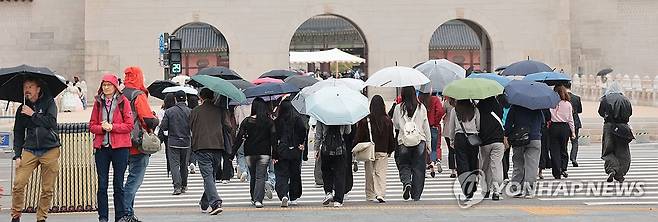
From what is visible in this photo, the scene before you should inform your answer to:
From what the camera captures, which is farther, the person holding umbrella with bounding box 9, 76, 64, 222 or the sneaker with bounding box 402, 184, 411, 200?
the sneaker with bounding box 402, 184, 411, 200

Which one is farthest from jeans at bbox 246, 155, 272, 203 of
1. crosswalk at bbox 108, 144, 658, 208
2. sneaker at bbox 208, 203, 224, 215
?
sneaker at bbox 208, 203, 224, 215

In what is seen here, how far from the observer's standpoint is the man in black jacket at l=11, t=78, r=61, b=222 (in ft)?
39.9

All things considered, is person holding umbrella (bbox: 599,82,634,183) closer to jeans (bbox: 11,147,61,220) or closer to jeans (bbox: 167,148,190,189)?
jeans (bbox: 167,148,190,189)

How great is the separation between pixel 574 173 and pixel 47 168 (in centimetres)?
1045

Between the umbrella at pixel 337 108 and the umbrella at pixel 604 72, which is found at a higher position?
the umbrella at pixel 604 72

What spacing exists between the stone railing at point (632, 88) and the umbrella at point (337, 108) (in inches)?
879

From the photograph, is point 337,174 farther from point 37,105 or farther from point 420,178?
point 37,105

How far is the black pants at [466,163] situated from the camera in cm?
1550

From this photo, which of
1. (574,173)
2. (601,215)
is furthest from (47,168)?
(574,173)

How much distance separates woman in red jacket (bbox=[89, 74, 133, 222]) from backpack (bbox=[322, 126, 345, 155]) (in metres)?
3.25

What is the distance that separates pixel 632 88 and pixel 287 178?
25.5 meters

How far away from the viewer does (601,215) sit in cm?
1336

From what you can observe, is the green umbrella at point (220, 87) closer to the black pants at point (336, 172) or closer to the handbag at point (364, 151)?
the black pants at point (336, 172)

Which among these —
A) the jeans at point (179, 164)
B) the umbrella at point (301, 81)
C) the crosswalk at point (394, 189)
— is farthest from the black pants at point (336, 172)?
the umbrella at point (301, 81)
